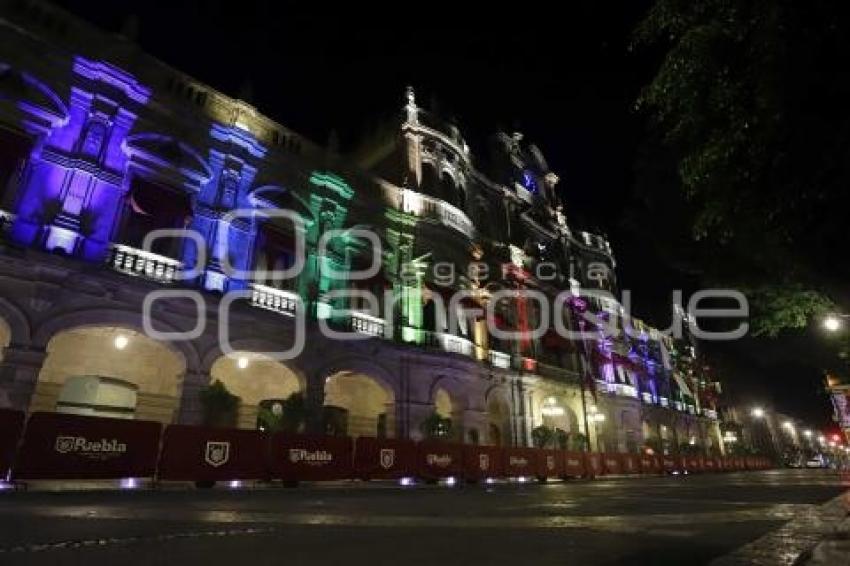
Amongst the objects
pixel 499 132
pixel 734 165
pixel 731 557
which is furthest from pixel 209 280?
pixel 499 132

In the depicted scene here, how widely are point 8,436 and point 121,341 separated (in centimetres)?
606

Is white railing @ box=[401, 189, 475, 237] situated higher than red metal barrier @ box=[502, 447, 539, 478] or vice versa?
white railing @ box=[401, 189, 475, 237]

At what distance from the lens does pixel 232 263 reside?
1555 centimetres

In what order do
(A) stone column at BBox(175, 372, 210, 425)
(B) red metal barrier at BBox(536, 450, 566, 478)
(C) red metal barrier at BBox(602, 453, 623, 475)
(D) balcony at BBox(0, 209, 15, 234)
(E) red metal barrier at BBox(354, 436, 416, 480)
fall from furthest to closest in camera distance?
(C) red metal barrier at BBox(602, 453, 623, 475) → (B) red metal barrier at BBox(536, 450, 566, 478) → (E) red metal barrier at BBox(354, 436, 416, 480) → (A) stone column at BBox(175, 372, 210, 425) → (D) balcony at BBox(0, 209, 15, 234)

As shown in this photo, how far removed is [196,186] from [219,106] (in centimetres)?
→ 320

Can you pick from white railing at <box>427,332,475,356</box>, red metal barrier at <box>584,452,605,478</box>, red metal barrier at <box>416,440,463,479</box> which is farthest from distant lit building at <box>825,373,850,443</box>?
red metal barrier at <box>416,440,463,479</box>

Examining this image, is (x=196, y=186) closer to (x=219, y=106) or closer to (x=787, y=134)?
(x=219, y=106)

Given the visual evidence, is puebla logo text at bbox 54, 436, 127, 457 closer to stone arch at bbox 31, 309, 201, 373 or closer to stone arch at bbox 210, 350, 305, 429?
stone arch at bbox 31, 309, 201, 373

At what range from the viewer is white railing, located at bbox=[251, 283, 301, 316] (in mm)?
15430

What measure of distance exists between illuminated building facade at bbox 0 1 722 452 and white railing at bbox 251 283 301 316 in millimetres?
88

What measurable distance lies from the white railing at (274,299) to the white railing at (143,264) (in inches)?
88.9

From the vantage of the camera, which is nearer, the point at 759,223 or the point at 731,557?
the point at 731,557

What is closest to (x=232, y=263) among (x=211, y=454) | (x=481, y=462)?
(x=211, y=454)

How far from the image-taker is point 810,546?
3.69 m
